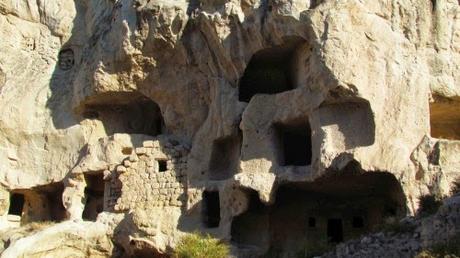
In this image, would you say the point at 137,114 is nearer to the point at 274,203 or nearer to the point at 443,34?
the point at 274,203

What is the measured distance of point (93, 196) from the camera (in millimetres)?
19344

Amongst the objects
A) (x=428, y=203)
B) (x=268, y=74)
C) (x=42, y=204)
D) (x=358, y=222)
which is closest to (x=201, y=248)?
(x=358, y=222)

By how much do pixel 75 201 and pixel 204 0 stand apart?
6681 mm

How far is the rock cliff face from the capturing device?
14523mm

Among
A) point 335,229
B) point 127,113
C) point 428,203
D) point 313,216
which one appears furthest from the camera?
point 127,113

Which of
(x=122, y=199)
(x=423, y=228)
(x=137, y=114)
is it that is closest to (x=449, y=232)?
(x=423, y=228)

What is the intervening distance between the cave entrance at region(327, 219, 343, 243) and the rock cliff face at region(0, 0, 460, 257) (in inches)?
3.3

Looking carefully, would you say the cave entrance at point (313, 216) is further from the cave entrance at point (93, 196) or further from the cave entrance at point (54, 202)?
the cave entrance at point (54, 202)

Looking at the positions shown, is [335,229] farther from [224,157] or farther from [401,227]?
[401,227]

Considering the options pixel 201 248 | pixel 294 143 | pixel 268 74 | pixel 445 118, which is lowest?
pixel 201 248

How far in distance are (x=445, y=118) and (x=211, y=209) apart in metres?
6.63

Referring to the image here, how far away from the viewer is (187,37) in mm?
17734

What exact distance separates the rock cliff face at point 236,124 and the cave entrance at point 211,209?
0.17 feet

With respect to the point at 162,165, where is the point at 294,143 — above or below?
above
